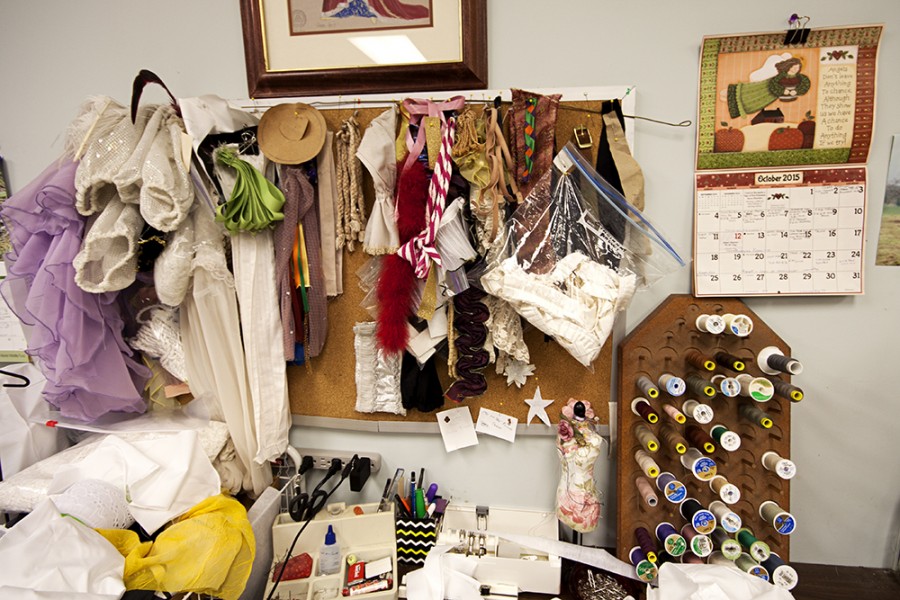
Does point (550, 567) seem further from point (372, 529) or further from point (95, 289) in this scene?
point (95, 289)

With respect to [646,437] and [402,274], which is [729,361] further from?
[402,274]

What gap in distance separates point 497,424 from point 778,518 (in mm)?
654

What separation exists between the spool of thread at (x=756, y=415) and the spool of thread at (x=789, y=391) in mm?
60

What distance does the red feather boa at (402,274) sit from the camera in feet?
3.19

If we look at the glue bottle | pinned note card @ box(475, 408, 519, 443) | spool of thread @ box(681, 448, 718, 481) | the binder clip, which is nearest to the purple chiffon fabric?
the glue bottle

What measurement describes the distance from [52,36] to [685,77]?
5.58 ft

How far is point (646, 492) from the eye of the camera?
966mm

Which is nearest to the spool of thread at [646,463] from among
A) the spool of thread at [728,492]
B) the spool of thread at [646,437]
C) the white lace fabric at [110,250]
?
the spool of thread at [646,437]

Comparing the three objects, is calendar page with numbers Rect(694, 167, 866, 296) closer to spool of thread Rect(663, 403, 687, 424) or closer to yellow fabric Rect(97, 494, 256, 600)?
spool of thread Rect(663, 403, 687, 424)

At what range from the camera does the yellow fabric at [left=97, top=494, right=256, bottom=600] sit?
0.71m

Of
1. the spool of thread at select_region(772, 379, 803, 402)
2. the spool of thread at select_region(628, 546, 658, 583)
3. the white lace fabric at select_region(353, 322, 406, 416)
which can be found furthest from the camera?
the white lace fabric at select_region(353, 322, 406, 416)

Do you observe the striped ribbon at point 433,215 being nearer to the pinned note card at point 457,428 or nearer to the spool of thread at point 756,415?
the pinned note card at point 457,428

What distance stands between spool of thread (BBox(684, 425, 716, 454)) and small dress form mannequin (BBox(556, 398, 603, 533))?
20 centimetres

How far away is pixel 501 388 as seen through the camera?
3.64ft
